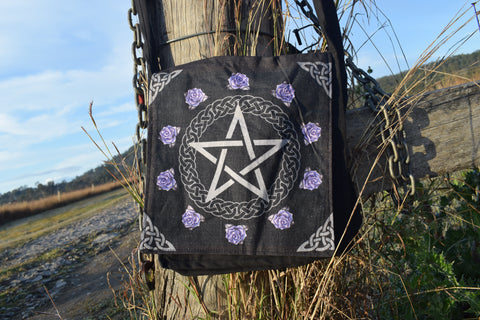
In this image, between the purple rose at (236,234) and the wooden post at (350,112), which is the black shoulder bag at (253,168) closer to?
the purple rose at (236,234)

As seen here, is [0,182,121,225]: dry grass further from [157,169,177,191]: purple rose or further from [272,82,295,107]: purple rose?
[272,82,295,107]: purple rose

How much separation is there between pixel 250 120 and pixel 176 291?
1126 millimetres

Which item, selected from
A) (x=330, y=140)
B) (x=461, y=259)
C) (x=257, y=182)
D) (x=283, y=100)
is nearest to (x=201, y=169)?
(x=257, y=182)

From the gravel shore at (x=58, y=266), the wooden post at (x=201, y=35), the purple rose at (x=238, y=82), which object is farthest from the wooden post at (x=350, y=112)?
the gravel shore at (x=58, y=266)

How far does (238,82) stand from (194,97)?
0.24 metres

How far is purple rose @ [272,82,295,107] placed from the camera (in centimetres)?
167

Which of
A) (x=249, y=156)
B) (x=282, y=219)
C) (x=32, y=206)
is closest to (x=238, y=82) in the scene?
(x=249, y=156)

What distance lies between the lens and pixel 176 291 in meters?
1.99

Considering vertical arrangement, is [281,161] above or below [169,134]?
below

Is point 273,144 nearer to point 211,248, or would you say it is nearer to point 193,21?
point 211,248

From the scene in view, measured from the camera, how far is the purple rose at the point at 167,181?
1.74 meters

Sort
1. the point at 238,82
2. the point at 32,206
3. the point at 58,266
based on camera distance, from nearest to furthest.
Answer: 1. the point at 238,82
2. the point at 58,266
3. the point at 32,206

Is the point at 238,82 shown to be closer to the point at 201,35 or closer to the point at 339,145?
the point at 201,35

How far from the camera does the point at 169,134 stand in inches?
69.4
